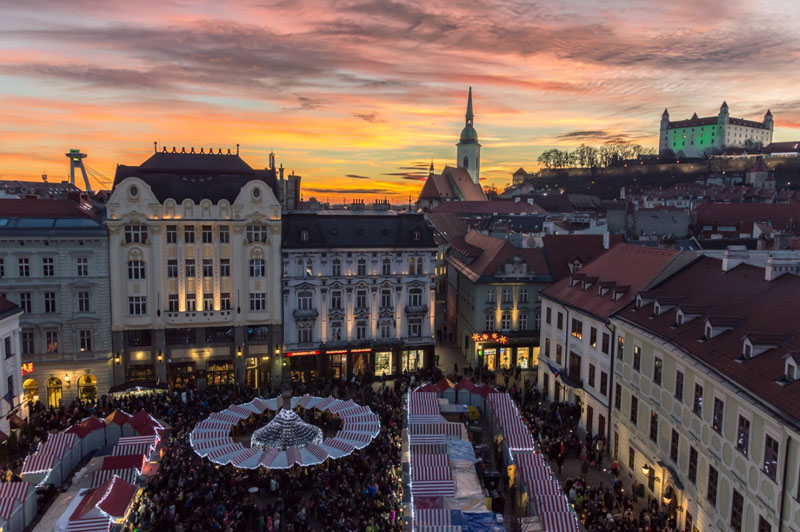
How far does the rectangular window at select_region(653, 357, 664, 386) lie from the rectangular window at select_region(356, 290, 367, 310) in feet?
83.2

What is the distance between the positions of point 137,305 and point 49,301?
233 inches

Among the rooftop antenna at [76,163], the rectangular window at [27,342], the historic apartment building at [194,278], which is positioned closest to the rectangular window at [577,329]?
the historic apartment building at [194,278]

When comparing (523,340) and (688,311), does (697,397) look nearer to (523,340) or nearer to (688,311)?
(688,311)

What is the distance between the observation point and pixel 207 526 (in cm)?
2577

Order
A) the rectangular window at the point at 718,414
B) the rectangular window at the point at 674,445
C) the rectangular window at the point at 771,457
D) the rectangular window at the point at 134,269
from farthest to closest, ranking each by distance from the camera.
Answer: the rectangular window at the point at 134,269 → the rectangular window at the point at 674,445 → the rectangular window at the point at 718,414 → the rectangular window at the point at 771,457

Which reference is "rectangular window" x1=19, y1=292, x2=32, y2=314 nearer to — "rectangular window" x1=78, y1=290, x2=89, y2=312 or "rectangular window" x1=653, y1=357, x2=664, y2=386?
"rectangular window" x1=78, y1=290, x2=89, y2=312

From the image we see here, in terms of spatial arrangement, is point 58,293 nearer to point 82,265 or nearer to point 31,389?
point 82,265

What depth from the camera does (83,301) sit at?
44781 millimetres

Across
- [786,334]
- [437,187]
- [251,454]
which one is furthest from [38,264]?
[437,187]

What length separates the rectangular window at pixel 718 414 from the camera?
24297 millimetres

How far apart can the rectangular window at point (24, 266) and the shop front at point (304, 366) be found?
1992cm

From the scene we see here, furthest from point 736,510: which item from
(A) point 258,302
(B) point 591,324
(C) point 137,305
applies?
(C) point 137,305

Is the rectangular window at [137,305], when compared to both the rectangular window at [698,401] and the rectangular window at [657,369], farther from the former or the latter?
the rectangular window at [698,401]

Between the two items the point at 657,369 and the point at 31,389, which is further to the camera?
the point at 31,389
